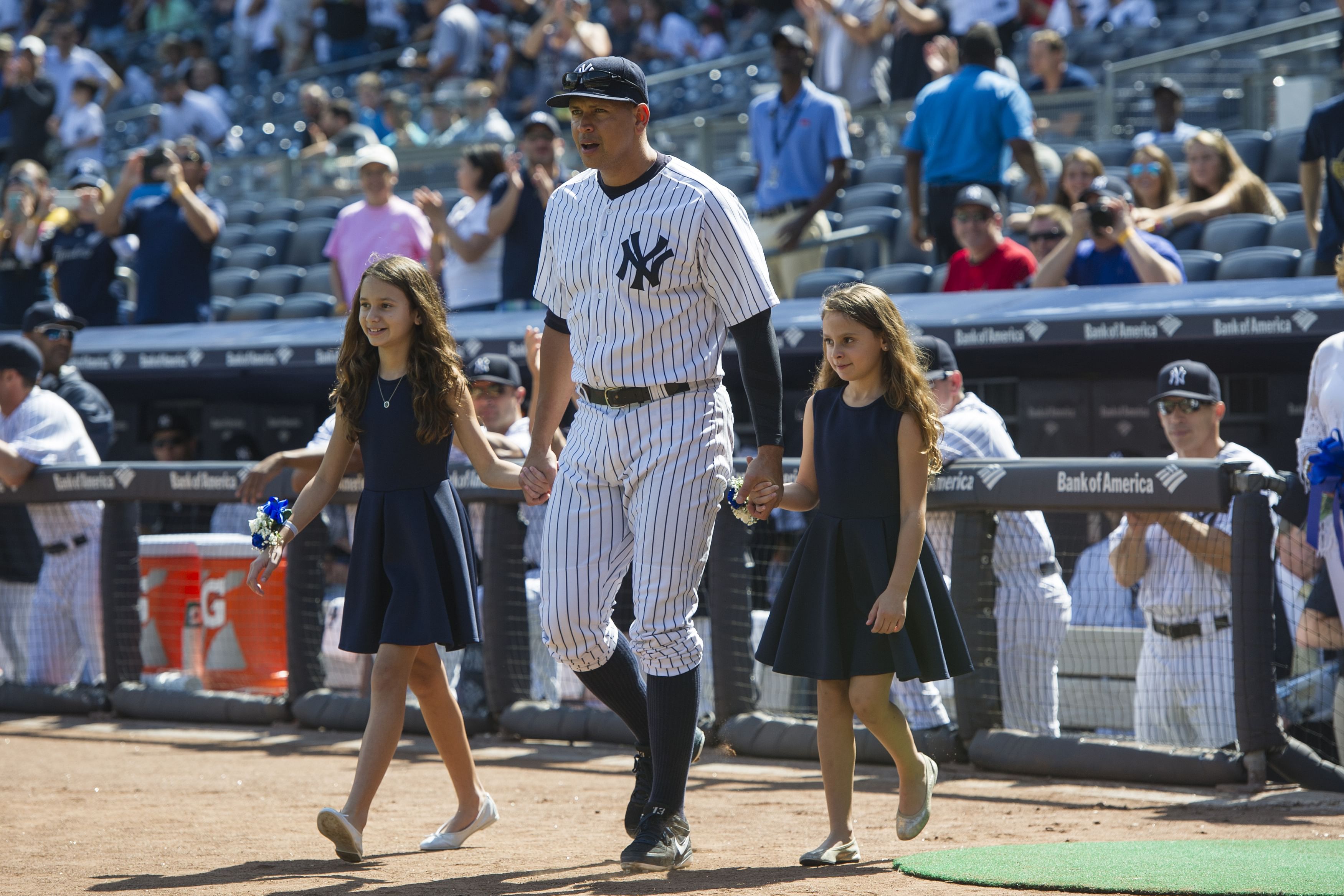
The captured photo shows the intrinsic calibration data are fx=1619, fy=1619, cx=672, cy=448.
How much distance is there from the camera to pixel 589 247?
378cm

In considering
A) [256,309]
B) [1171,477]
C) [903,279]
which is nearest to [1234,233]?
[903,279]

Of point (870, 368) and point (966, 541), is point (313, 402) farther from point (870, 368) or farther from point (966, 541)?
point (870, 368)

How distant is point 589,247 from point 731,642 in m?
2.44

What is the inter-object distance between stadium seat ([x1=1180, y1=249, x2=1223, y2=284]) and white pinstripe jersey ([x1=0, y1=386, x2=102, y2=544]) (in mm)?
5121

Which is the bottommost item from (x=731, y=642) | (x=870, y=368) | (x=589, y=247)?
(x=731, y=642)

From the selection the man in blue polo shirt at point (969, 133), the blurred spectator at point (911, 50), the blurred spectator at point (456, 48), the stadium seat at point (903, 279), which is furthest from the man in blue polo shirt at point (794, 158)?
the blurred spectator at point (456, 48)

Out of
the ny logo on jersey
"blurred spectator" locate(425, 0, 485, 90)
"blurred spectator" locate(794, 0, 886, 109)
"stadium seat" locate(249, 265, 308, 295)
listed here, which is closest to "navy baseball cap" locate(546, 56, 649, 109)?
the ny logo on jersey

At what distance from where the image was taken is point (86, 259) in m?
10.2

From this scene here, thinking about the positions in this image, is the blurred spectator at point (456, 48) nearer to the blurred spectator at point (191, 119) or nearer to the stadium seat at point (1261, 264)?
the blurred spectator at point (191, 119)

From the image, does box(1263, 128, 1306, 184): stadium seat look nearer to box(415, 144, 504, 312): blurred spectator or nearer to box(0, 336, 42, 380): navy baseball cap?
box(415, 144, 504, 312): blurred spectator

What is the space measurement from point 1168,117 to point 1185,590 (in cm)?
511

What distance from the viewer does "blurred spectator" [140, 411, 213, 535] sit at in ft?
29.1

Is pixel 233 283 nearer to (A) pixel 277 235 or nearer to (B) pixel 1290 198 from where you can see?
(A) pixel 277 235

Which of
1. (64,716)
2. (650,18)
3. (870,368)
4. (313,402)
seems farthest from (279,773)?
(650,18)
